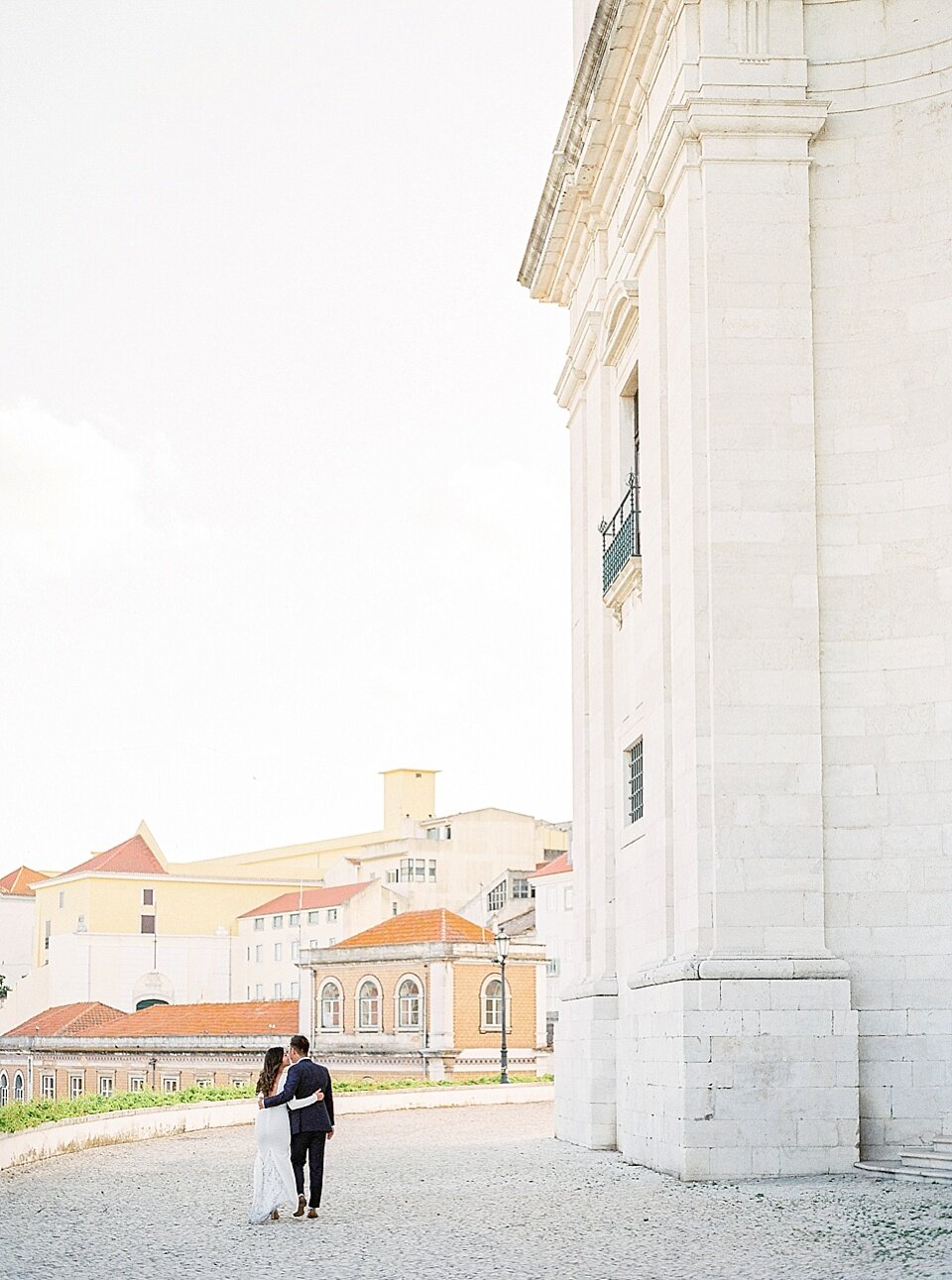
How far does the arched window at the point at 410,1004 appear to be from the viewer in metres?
→ 59.5

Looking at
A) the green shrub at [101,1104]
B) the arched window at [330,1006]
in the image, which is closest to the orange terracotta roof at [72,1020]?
the arched window at [330,1006]

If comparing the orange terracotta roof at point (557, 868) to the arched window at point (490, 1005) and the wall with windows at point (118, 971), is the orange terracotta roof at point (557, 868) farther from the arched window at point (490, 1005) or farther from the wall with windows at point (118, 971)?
the wall with windows at point (118, 971)

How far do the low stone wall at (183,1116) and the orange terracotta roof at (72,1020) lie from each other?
138 ft

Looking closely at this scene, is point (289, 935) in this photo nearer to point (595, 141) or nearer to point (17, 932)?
point (17, 932)

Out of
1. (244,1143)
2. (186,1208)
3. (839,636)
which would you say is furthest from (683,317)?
(244,1143)

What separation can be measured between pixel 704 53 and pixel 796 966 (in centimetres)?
884

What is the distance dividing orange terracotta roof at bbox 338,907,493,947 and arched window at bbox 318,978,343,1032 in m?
1.58

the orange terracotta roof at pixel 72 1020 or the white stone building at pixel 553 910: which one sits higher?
the white stone building at pixel 553 910

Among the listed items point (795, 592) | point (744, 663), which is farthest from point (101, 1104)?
point (795, 592)

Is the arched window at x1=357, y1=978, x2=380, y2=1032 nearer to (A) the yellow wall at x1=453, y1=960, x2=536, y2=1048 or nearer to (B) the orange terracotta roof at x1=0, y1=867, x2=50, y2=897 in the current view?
(A) the yellow wall at x1=453, y1=960, x2=536, y2=1048

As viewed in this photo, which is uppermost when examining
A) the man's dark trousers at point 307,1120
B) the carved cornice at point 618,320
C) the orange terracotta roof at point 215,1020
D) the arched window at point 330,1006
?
the carved cornice at point 618,320

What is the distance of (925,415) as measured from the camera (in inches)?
657

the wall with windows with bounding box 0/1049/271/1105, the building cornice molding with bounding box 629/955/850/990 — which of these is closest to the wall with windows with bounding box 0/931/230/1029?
the wall with windows with bounding box 0/1049/271/1105

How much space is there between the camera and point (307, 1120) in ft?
45.6
